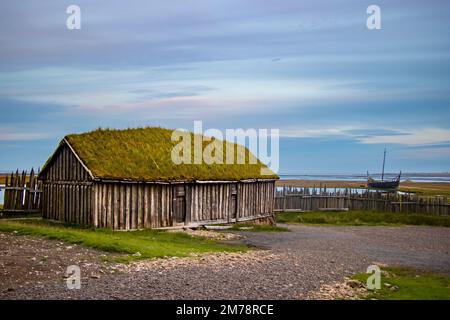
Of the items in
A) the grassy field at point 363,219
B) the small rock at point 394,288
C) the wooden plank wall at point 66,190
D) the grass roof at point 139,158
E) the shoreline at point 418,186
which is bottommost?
the grassy field at point 363,219

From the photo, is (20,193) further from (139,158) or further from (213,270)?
(213,270)

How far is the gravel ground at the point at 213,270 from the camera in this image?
1342cm

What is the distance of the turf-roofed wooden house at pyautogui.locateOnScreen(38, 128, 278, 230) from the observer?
2802cm

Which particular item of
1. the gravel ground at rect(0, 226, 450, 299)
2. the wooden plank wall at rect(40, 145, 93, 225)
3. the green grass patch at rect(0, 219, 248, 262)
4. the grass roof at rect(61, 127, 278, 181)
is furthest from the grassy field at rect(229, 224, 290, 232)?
the wooden plank wall at rect(40, 145, 93, 225)

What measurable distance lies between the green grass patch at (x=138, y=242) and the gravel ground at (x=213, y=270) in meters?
0.87

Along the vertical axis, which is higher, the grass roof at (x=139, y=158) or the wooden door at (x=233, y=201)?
the grass roof at (x=139, y=158)

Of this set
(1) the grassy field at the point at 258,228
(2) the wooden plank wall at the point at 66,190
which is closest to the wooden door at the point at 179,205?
(1) the grassy field at the point at 258,228

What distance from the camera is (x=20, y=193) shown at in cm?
3350

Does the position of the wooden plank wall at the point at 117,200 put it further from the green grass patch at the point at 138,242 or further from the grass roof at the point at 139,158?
the green grass patch at the point at 138,242

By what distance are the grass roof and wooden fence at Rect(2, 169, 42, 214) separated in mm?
5550

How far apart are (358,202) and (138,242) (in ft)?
96.5

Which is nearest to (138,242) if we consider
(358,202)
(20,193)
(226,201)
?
(226,201)
